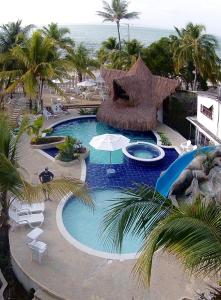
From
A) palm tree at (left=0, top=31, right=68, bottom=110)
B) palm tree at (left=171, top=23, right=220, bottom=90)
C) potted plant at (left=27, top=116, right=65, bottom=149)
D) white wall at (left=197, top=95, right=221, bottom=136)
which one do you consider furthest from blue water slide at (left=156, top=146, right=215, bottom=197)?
palm tree at (left=171, top=23, right=220, bottom=90)

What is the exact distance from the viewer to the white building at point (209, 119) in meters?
17.5

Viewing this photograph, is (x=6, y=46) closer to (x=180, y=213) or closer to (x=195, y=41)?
(x=195, y=41)

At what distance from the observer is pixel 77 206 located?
14.0m

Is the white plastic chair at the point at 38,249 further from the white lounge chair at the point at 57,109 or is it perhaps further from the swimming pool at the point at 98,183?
the white lounge chair at the point at 57,109

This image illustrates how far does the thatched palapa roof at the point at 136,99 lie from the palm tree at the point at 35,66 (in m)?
3.33

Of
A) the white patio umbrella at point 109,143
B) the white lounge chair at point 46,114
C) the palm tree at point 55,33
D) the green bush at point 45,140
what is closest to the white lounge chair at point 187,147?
the white patio umbrella at point 109,143

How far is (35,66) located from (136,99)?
21.3 ft

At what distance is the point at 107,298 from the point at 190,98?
16.6 metres

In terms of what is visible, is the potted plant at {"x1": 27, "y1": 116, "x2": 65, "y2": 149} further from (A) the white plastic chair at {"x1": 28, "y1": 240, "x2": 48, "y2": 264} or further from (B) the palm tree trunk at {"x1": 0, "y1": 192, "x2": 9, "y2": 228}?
(B) the palm tree trunk at {"x1": 0, "y1": 192, "x2": 9, "y2": 228}

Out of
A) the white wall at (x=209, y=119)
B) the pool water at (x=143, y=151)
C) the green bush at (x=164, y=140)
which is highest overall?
the white wall at (x=209, y=119)

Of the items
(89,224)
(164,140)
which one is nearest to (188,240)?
(89,224)

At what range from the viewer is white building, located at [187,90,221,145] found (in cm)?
1750

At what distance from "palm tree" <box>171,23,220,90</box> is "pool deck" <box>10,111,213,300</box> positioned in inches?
729

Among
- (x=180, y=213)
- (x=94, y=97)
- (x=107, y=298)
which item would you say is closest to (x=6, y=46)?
(x=94, y=97)
